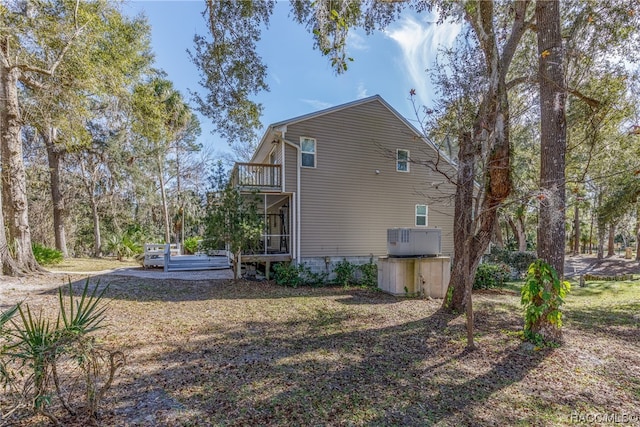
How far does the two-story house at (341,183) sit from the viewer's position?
11750mm

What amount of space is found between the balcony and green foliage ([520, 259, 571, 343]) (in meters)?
8.44

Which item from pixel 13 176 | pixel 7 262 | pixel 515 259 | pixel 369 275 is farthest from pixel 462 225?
pixel 13 176

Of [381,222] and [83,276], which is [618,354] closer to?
[381,222]

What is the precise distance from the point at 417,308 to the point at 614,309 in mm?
5244

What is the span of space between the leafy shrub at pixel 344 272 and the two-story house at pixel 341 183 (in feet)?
1.44

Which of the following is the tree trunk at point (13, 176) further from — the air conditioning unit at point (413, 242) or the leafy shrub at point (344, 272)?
the air conditioning unit at point (413, 242)

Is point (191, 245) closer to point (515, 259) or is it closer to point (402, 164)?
point (402, 164)

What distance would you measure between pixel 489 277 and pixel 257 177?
31.3 feet

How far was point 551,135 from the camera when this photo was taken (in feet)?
17.2

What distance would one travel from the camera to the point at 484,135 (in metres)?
5.86

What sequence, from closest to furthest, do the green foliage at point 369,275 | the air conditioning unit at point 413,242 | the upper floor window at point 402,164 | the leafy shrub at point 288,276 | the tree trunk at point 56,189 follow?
the air conditioning unit at point 413,242
the leafy shrub at point 288,276
the green foliage at point 369,275
the upper floor window at point 402,164
the tree trunk at point 56,189

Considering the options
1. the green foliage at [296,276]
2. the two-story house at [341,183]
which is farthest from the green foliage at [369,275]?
the green foliage at [296,276]

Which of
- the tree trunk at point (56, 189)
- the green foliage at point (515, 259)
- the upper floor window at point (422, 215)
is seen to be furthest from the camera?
the tree trunk at point (56, 189)

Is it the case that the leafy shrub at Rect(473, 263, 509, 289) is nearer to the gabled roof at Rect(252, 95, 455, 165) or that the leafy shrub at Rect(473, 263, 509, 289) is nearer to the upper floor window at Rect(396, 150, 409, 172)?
the gabled roof at Rect(252, 95, 455, 165)
